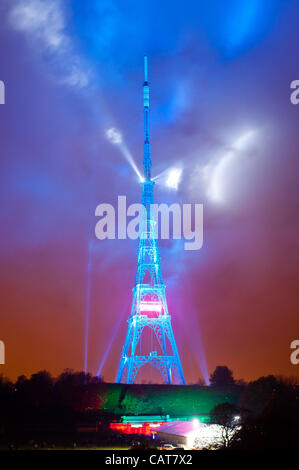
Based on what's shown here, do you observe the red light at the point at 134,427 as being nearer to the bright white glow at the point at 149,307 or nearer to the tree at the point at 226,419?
the tree at the point at 226,419

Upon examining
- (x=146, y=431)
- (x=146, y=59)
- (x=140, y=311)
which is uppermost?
(x=146, y=59)

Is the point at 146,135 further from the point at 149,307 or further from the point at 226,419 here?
the point at 226,419

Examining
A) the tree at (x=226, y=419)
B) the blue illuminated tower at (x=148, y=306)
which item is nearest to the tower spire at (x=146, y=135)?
the blue illuminated tower at (x=148, y=306)

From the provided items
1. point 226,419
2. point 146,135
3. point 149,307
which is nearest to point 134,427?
point 149,307

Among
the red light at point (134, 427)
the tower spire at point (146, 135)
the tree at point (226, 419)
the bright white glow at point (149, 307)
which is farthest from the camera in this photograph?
the tower spire at point (146, 135)

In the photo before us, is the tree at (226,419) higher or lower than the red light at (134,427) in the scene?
higher

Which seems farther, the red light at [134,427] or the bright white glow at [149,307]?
the bright white glow at [149,307]

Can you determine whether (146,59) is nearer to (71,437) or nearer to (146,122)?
(146,122)

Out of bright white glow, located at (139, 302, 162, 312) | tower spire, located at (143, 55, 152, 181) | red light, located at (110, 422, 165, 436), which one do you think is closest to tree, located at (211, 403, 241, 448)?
red light, located at (110, 422, 165, 436)
